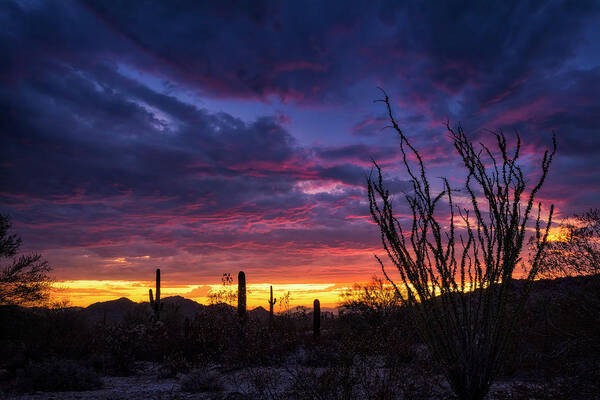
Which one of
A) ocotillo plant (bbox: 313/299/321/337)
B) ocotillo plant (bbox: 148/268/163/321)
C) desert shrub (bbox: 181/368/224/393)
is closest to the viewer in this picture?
desert shrub (bbox: 181/368/224/393)

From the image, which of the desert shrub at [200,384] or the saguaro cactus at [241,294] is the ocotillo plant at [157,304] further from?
the desert shrub at [200,384]

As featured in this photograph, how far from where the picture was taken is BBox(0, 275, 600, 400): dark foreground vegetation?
6.21m

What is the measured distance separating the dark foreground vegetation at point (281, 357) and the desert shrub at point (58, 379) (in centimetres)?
2

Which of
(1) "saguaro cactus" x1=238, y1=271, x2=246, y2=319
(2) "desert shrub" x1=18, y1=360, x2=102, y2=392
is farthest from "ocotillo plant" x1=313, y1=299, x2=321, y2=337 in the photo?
(2) "desert shrub" x1=18, y1=360, x2=102, y2=392

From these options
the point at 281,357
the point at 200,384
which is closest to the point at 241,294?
the point at 281,357

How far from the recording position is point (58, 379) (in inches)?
330

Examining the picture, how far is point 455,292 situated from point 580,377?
4.35m

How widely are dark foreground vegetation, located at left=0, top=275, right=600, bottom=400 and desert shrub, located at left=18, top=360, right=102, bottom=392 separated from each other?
2 cm

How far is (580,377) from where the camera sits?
22.5ft

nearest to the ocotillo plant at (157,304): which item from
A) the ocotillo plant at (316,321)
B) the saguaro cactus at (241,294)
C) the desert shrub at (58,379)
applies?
the saguaro cactus at (241,294)

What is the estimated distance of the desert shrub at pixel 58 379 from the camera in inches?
325

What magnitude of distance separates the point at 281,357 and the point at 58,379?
536 cm

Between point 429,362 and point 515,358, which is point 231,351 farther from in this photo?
point 515,358

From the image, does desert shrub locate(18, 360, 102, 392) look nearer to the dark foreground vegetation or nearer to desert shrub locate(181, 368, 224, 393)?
the dark foreground vegetation
